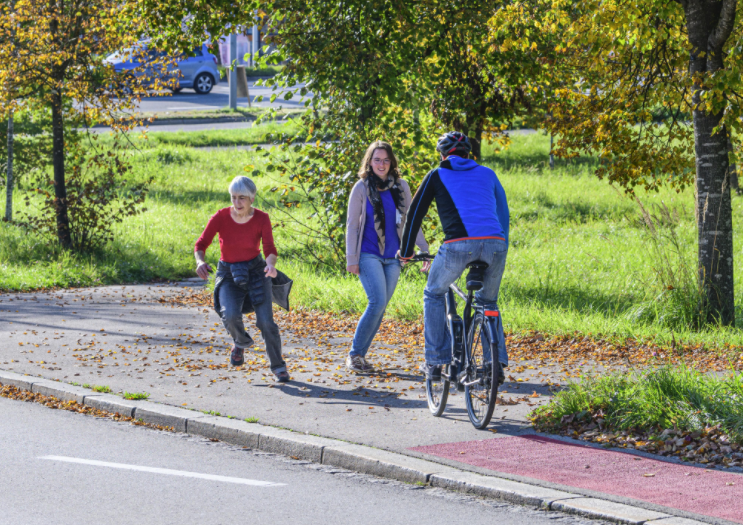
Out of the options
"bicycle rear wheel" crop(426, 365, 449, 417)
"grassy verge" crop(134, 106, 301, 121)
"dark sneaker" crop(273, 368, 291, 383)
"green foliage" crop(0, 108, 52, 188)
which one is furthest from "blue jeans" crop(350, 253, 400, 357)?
"grassy verge" crop(134, 106, 301, 121)

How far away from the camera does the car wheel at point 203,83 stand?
1764 inches

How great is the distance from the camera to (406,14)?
12.4m

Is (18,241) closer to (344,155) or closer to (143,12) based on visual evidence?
(143,12)

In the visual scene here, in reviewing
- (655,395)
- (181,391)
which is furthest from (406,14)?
(655,395)

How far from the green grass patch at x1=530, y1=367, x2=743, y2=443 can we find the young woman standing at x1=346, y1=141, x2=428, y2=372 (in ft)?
6.52

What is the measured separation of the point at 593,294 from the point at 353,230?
4.57m

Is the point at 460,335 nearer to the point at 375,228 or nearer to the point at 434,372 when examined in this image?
the point at 434,372

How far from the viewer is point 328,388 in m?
7.86

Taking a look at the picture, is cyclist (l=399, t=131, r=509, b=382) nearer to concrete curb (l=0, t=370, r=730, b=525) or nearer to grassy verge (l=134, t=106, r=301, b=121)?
concrete curb (l=0, t=370, r=730, b=525)

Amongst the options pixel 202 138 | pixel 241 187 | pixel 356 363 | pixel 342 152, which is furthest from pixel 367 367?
pixel 202 138

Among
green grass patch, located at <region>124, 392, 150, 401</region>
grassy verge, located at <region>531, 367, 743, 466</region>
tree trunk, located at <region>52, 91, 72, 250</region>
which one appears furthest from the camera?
tree trunk, located at <region>52, 91, 72, 250</region>

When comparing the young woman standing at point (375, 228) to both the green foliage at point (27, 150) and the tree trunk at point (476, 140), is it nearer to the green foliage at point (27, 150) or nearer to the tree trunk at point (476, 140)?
the tree trunk at point (476, 140)

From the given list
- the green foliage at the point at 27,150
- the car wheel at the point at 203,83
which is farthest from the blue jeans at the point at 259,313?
the car wheel at the point at 203,83

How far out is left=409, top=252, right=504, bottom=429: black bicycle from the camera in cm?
629
